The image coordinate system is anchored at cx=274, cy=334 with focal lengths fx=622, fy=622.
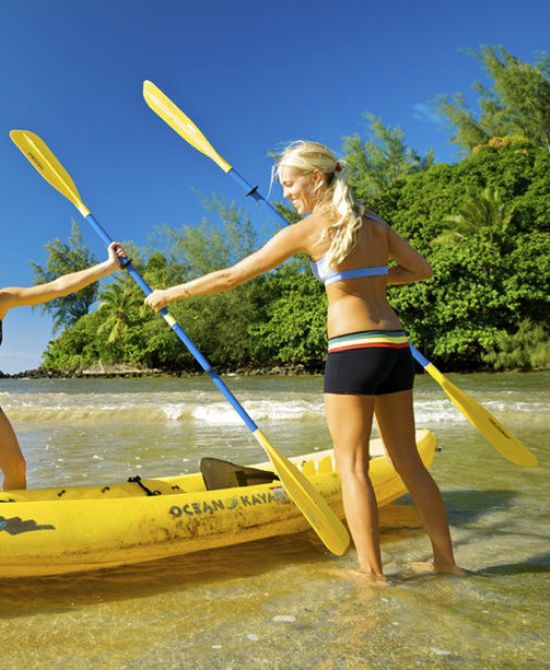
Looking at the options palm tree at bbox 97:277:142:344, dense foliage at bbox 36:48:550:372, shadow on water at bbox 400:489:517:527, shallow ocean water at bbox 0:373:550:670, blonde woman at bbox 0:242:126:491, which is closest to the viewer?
shallow ocean water at bbox 0:373:550:670

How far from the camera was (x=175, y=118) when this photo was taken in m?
4.19

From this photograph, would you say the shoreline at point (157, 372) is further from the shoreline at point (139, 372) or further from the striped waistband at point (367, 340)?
the striped waistband at point (367, 340)

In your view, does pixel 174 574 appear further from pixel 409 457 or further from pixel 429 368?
pixel 429 368

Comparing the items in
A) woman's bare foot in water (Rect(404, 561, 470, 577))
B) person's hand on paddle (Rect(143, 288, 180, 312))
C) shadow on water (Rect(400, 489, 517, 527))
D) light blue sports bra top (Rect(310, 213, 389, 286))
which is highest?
light blue sports bra top (Rect(310, 213, 389, 286))

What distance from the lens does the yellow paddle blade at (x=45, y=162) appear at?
3.81 metres

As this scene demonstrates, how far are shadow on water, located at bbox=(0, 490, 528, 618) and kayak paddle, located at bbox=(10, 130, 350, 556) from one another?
232mm

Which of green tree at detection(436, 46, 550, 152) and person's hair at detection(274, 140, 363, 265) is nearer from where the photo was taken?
person's hair at detection(274, 140, 363, 265)

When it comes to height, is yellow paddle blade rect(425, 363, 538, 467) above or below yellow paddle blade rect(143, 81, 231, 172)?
below

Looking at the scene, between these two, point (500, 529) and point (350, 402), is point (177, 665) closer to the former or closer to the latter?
point (350, 402)

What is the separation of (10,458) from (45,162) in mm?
2076

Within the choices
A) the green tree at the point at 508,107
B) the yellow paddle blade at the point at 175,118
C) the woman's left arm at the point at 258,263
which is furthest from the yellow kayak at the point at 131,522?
the green tree at the point at 508,107

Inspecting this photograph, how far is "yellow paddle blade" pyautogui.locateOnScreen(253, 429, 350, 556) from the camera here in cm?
240

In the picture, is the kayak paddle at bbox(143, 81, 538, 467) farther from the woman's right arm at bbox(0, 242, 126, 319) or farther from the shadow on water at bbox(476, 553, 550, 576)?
the woman's right arm at bbox(0, 242, 126, 319)

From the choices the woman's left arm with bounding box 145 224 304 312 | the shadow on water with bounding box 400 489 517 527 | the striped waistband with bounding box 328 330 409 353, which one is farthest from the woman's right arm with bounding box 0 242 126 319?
the shadow on water with bounding box 400 489 517 527
